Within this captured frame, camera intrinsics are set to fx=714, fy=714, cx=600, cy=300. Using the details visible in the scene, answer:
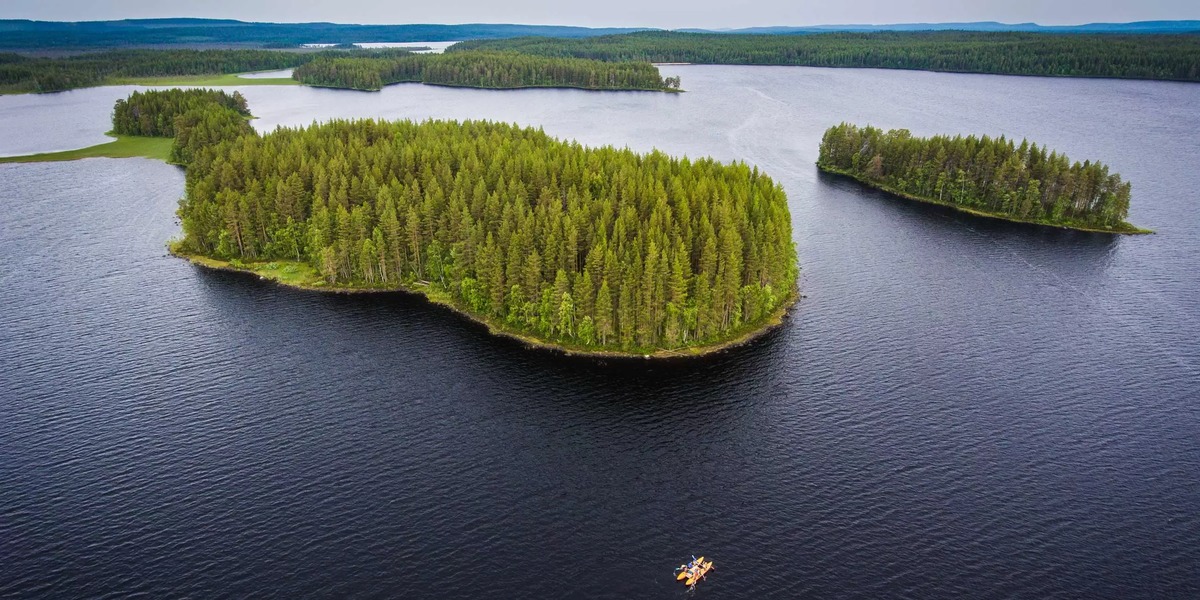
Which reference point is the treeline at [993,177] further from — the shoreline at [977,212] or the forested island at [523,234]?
the forested island at [523,234]

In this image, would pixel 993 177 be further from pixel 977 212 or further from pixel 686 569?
pixel 686 569

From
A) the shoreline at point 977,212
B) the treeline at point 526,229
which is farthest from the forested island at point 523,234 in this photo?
the shoreline at point 977,212

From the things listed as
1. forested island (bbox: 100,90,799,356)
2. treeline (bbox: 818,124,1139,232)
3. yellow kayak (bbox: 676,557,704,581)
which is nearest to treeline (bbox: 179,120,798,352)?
forested island (bbox: 100,90,799,356)

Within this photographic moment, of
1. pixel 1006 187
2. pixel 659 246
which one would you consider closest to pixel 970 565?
pixel 659 246

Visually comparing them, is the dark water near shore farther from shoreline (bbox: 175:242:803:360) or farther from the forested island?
the forested island

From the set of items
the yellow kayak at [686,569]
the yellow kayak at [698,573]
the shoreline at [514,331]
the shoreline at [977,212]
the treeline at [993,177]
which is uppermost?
the treeline at [993,177]

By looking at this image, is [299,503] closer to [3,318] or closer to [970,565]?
[970,565]

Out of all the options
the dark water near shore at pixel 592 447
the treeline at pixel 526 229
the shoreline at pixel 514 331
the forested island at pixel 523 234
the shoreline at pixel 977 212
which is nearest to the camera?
the dark water near shore at pixel 592 447

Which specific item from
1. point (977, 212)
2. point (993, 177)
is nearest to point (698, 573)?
point (977, 212)
